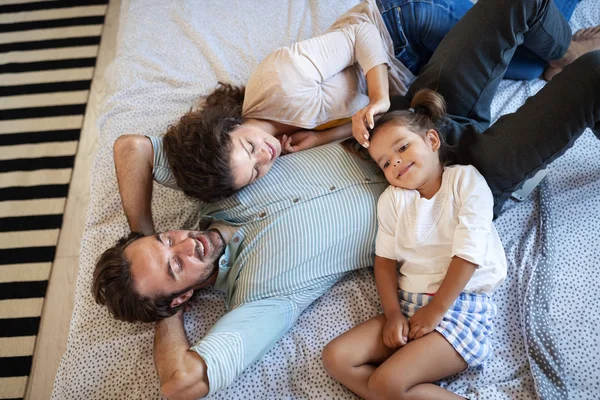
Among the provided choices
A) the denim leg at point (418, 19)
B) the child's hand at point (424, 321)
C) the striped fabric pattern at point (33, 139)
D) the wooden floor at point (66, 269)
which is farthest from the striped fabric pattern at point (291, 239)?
the striped fabric pattern at point (33, 139)

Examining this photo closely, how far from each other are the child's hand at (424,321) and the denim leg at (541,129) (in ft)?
1.30

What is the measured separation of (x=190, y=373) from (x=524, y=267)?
0.91 m

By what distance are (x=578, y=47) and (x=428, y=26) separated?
498 mm

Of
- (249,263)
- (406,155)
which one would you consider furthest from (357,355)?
(406,155)

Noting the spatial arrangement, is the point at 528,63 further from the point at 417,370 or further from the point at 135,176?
the point at 135,176

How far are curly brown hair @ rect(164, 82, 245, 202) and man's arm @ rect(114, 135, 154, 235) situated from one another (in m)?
0.07

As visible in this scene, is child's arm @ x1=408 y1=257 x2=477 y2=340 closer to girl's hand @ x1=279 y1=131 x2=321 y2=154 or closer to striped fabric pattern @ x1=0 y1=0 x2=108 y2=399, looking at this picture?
girl's hand @ x1=279 y1=131 x2=321 y2=154

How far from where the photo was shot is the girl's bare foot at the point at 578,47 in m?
1.58

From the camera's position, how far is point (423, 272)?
1.23 m

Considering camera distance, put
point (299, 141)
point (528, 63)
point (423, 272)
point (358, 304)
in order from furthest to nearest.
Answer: point (528, 63) → point (299, 141) → point (358, 304) → point (423, 272)

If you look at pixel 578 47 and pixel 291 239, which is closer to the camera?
pixel 291 239

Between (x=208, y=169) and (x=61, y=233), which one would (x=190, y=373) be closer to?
(x=208, y=169)


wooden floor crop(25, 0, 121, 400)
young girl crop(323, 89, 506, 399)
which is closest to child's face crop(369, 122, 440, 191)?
young girl crop(323, 89, 506, 399)

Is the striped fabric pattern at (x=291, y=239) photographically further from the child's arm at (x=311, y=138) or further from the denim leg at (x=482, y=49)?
the denim leg at (x=482, y=49)
